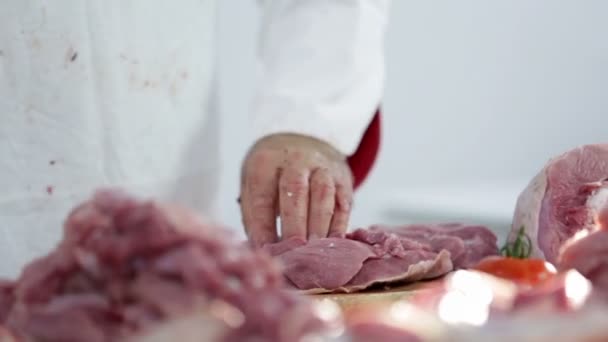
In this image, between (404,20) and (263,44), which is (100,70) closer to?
(263,44)

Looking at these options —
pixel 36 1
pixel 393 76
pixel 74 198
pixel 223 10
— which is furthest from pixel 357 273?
pixel 393 76

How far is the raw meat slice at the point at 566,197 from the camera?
1108 millimetres

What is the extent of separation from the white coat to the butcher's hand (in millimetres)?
151

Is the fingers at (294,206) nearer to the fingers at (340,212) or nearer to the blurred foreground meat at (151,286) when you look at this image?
the fingers at (340,212)

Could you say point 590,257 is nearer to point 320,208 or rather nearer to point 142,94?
point 320,208

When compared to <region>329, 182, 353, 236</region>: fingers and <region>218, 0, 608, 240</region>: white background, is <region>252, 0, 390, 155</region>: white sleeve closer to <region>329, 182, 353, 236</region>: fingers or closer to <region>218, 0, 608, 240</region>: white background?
<region>329, 182, 353, 236</region>: fingers

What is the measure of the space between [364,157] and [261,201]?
369 mm

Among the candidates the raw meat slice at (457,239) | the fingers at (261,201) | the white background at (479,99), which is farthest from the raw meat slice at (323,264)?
the white background at (479,99)

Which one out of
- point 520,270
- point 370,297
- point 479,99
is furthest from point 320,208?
point 479,99

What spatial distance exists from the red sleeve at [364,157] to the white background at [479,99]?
6.10 ft

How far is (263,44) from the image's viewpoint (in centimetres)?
194

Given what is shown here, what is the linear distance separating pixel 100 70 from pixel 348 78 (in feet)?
1.61

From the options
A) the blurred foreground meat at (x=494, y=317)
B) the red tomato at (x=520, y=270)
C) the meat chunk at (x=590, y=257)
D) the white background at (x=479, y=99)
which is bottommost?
the white background at (x=479, y=99)

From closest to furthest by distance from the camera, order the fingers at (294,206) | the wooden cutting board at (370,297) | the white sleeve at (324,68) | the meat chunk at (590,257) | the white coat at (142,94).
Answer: the meat chunk at (590,257) → the wooden cutting board at (370,297) → the fingers at (294,206) → the white coat at (142,94) → the white sleeve at (324,68)
